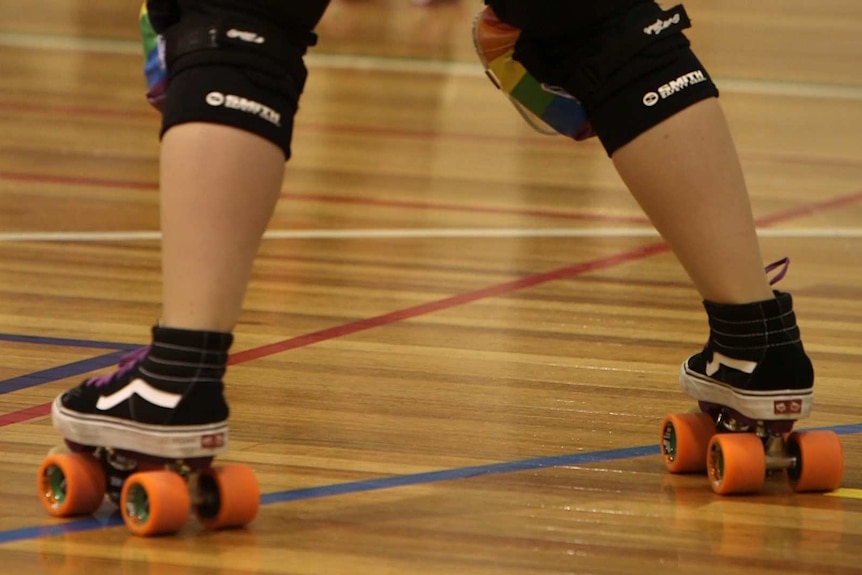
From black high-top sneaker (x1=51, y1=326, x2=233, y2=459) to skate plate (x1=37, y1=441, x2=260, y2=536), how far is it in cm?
2

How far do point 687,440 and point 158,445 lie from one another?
515 millimetres

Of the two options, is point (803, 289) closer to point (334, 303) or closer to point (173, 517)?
point (334, 303)

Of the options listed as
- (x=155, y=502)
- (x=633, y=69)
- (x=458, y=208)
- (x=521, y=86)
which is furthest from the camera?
(x=458, y=208)

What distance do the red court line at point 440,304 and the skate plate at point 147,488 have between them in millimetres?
272

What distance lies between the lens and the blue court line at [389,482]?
1386 millimetres

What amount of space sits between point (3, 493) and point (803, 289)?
4.75 ft

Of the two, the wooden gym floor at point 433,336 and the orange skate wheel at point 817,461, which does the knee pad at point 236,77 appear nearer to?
the wooden gym floor at point 433,336

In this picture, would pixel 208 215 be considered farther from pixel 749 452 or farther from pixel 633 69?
pixel 749 452

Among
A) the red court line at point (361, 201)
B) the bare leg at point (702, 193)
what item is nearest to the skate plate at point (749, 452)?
the bare leg at point (702, 193)

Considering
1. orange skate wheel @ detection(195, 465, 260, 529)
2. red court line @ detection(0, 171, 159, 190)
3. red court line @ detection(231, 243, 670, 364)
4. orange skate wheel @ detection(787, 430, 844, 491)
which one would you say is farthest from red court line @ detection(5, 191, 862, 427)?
red court line @ detection(0, 171, 159, 190)

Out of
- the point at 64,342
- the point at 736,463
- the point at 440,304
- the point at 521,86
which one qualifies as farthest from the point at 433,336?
the point at 736,463

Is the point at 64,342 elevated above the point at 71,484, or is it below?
below

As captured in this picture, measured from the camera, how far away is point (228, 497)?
1.38 metres

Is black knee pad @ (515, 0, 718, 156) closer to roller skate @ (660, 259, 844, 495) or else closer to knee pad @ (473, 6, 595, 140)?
knee pad @ (473, 6, 595, 140)
